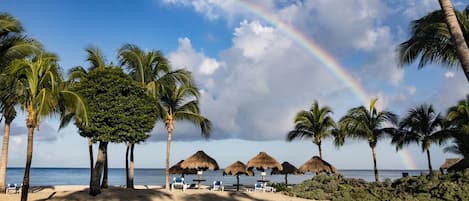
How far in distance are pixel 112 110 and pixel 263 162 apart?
13.6 meters

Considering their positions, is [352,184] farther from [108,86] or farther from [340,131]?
[108,86]

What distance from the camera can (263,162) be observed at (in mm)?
28125

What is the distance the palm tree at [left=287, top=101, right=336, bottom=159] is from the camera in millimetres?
32438

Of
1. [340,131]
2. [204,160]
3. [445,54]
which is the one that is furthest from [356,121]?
[445,54]

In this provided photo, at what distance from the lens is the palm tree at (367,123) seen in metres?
30.3

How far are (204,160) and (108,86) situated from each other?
460 inches

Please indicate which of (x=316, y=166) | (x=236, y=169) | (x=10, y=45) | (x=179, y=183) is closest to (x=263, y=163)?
(x=236, y=169)

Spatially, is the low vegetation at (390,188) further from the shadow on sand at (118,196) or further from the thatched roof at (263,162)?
the shadow on sand at (118,196)

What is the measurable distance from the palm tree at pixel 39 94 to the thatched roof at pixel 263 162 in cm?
1658

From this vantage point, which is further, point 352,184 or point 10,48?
point 352,184

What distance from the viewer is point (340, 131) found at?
32.6 m

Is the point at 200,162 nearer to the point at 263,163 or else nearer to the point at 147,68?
the point at 263,163

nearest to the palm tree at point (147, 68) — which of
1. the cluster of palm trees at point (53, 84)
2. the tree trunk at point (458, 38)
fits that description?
the cluster of palm trees at point (53, 84)

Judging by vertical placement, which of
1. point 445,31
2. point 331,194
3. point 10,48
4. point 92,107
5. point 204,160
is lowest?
point 331,194
